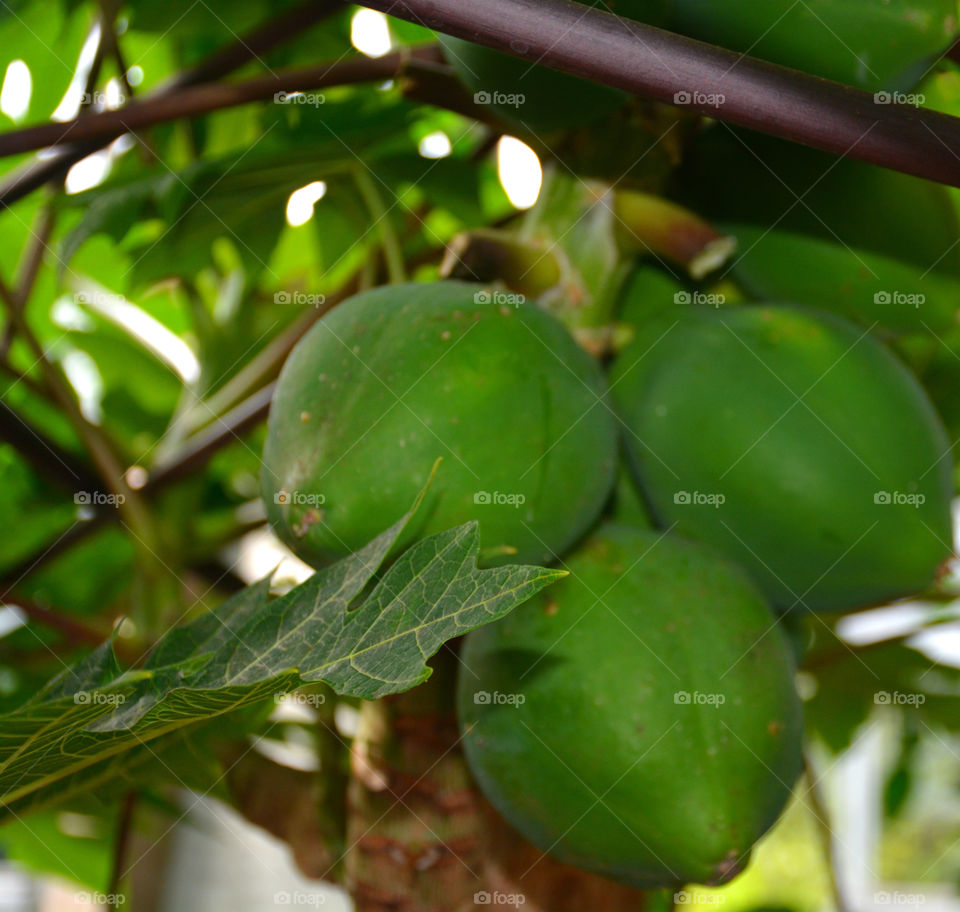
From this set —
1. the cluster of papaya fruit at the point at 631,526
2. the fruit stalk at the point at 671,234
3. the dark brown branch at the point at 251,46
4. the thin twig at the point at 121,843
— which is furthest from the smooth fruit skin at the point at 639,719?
the dark brown branch at the point at 251,46

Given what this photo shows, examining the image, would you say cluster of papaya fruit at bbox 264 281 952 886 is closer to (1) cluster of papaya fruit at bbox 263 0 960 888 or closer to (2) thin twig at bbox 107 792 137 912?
(1) cluster of papaya fruit at bbox 263 0 960 888

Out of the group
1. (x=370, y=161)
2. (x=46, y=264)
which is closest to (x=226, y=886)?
(x=46, y=264)

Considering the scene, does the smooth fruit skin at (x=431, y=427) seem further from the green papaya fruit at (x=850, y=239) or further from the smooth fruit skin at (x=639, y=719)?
the green papaya fruit at (x=850, y=239)

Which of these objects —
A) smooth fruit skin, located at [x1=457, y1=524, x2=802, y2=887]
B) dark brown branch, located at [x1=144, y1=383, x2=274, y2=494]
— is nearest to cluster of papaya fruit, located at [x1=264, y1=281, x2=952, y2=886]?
smooth fruit skin, located at [x1=457, y1=524, x2=802, y2=887]

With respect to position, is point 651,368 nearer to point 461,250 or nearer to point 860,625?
point 461,250

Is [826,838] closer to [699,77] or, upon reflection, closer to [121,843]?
[121,843]
